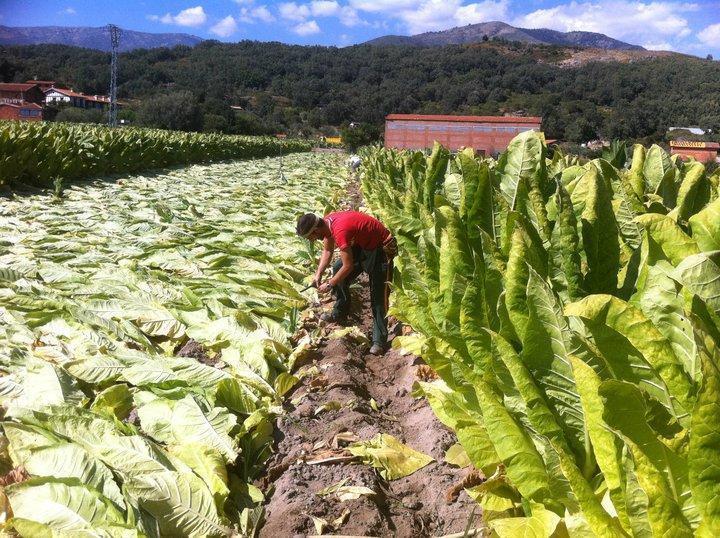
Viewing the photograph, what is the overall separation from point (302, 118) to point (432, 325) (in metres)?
105

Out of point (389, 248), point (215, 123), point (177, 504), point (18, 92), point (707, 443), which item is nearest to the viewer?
point (707, 443)

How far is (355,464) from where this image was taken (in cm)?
274

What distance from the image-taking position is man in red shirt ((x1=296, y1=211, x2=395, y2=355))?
4.82 metres

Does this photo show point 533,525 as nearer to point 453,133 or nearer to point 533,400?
point 533,400

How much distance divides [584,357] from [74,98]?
116m

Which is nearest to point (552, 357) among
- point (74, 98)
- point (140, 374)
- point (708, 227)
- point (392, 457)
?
point (708, 227)

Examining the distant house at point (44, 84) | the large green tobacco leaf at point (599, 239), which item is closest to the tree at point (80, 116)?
the distant house at point (44, 84)

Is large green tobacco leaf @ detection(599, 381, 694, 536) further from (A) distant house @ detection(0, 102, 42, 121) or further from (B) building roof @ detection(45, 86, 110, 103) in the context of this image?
(B) building roof @ detection(45, 86, 110, 103)

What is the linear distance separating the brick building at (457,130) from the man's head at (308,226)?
83.9ft

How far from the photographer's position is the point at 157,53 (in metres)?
139

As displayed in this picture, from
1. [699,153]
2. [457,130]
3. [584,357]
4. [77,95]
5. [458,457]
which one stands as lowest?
[458,457]

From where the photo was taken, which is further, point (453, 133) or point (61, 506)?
point (453, 133)

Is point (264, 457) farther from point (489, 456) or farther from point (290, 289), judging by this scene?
point (290, 289)

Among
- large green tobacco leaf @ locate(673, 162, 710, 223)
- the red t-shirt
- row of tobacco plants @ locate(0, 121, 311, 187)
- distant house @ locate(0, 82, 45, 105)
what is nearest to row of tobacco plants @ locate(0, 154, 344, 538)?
the red t-shirt
